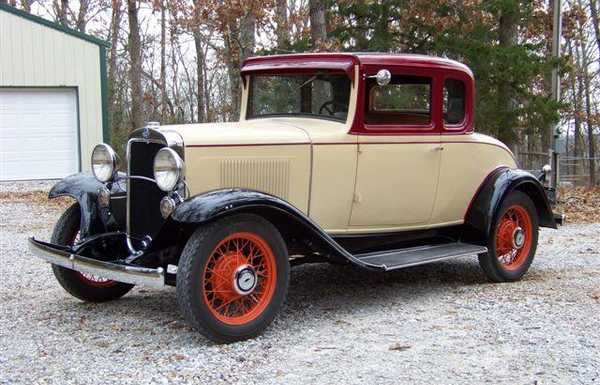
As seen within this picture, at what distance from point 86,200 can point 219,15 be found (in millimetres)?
10237

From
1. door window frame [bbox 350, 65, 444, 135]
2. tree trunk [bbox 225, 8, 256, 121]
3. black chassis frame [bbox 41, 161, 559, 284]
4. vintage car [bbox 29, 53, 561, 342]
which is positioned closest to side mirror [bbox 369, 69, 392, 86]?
vintage car [bbox 29, 53, 561, 342]

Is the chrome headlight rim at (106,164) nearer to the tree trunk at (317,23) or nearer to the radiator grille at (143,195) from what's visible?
the radiator grille at (143,195)

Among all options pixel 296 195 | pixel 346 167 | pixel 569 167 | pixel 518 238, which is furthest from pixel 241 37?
pixel 296 195

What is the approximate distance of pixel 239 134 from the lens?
495 cm

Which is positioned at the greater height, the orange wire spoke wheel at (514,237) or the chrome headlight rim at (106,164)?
the chrome headlight rim at (106,164)

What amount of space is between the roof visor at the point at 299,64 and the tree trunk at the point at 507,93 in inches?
305

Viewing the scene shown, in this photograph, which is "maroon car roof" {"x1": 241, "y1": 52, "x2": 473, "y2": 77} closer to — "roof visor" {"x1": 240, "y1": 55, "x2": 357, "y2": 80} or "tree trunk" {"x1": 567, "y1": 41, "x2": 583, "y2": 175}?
Answer: "roof visor" {"x1": 240, "y1": 55, "x2": 357, "y2": 80}

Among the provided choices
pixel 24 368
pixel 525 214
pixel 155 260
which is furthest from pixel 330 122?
pixel 24 368

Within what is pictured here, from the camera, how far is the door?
18.0 feet

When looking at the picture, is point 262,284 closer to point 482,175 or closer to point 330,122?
point 330,122

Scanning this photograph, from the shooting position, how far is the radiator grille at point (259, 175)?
484 centimetres

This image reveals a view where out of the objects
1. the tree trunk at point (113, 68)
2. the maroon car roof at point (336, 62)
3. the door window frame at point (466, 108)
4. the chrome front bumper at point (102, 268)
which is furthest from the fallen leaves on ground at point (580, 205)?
the tree trunk at point (113, 68)

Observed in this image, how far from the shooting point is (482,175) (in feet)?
20.6

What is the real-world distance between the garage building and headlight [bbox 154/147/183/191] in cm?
1253
